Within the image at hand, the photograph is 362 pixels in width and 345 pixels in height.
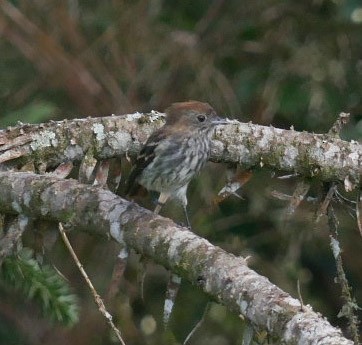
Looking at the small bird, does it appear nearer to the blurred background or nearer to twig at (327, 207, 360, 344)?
twig at (327, 207, 360, 344)

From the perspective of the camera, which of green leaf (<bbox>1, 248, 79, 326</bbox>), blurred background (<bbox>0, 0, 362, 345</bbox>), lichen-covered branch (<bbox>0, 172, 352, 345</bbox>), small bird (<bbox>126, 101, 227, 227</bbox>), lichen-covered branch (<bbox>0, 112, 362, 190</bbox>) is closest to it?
lichen-covered branch (<bbox>0, 172, 352, 345</bbox>)

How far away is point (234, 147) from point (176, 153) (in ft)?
1.74

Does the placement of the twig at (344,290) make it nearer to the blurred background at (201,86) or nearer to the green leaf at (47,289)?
the green leaf at (47,289)

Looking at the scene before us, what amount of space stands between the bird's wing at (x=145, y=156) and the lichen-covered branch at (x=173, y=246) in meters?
0.61

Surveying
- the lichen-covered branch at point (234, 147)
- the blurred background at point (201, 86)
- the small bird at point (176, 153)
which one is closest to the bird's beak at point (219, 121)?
the small bird at point (176, 153)

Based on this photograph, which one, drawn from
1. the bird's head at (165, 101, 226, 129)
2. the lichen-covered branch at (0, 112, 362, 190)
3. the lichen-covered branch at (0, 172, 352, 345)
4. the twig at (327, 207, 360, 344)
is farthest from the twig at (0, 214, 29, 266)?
the twig at (327, 207, 360, 344)

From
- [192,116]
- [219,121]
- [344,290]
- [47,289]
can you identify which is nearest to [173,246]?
[47,289]

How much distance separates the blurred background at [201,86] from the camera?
20.5 ft

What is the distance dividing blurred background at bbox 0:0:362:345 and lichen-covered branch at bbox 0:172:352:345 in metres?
2.31

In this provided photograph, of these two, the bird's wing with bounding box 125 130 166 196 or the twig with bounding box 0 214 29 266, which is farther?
the bird's wing with bounding box 125 130 166 196

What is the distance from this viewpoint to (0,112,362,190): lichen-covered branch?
13.4 ft

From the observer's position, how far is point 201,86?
631 cm

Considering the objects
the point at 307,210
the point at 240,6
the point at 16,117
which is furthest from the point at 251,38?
the point at 16,117

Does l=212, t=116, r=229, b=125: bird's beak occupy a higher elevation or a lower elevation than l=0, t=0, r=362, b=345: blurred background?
lower
